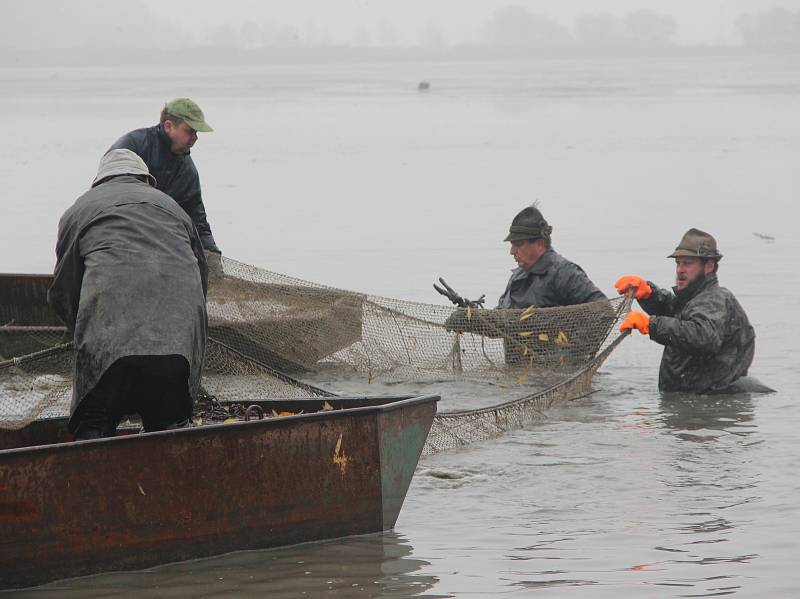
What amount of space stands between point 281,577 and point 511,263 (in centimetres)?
964

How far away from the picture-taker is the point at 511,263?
48.8ft

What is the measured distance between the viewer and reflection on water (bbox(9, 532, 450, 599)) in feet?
17.6

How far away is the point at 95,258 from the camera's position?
17.5ft

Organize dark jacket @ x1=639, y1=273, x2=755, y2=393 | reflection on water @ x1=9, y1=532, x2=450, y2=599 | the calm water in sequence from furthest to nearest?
dark jacket @ x1=639, y1=273, x2=755, y2=393
the calm water
reflection on water @ x1=9, y1=532, x2=450, y2=599

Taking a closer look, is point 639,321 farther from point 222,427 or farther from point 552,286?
point 222,427

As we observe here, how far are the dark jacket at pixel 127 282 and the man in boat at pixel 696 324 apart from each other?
12.6 feet

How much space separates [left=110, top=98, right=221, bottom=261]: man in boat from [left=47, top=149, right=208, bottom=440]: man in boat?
2.75 metres

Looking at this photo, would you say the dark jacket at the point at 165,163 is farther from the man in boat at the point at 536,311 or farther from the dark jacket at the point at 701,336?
the dark jacket at the point at 701,336

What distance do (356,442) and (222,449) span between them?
601 millimetres

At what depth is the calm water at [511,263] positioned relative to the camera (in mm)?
5656

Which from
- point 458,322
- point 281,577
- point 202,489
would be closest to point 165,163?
point 458,322

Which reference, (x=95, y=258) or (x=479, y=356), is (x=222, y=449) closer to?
(x=95, y=258)

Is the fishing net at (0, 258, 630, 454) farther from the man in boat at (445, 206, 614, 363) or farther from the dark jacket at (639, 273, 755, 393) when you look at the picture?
the dark jacket at (639, 273, 755, 393)

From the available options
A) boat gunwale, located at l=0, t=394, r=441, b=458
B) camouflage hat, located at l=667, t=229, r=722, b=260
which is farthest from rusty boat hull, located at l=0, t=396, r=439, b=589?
camouflage hat, located at l=667, t=229, r=722, b=260
